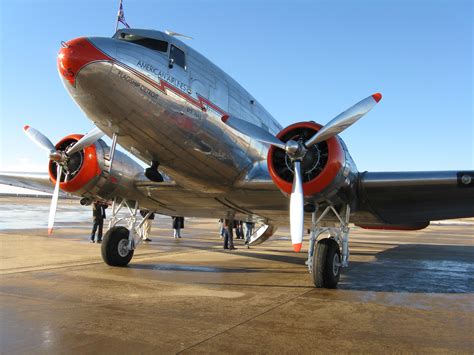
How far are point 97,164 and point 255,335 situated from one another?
23.6ft

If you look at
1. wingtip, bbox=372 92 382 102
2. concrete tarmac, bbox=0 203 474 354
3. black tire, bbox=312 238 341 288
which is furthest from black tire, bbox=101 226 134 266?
wingtip, bbox=372 92 382 102

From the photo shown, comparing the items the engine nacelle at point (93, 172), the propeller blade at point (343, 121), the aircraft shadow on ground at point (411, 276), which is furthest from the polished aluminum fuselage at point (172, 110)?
the aircraft shadow on ground at point (411, 276)

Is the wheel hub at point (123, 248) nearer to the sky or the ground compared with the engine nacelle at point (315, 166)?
nearer to the ground

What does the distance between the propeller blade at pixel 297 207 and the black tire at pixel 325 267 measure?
3.69 feet

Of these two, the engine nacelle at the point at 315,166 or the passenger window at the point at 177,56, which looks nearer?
the passenger window at the point at 177,56

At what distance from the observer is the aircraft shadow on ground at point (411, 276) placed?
28.2ft

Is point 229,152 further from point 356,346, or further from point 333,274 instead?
point 356,346

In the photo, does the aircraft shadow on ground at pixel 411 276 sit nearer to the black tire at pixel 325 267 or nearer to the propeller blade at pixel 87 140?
the black tire at pixel 325 267

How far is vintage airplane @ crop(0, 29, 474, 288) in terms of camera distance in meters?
6.88

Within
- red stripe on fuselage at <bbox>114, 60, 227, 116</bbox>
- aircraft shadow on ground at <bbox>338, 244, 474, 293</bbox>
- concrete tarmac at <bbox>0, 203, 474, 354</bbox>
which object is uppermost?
red stripe on fuselage at <bbox>114, 60, 227, 116</bbox>

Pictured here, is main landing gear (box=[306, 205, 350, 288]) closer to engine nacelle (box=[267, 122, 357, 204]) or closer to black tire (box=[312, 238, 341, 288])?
black tire (box=[312, 238, 341, 288])

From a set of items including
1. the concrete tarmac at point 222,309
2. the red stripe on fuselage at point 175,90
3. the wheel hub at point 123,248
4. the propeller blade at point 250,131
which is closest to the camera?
the concrete tarmac at point 222,309

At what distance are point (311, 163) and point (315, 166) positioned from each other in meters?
0.10

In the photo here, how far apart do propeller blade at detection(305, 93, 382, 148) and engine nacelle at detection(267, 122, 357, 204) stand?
36cm
